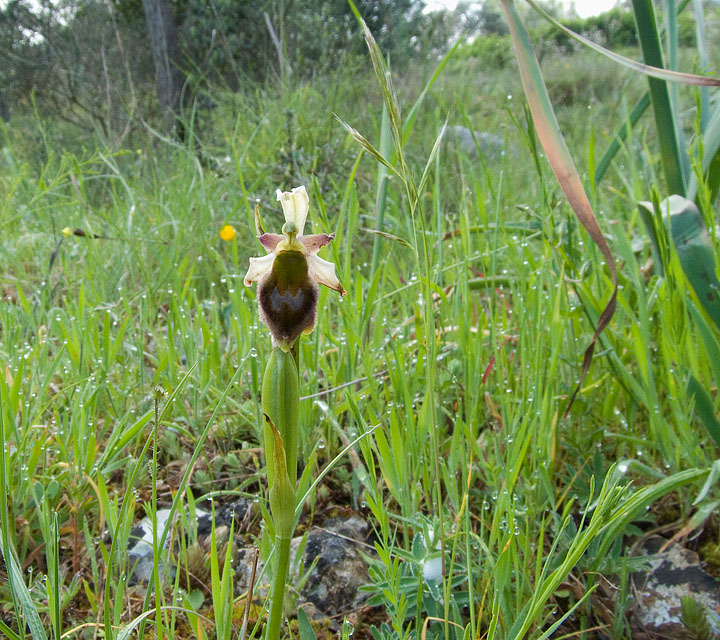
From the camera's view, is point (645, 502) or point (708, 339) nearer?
point (645, 502)

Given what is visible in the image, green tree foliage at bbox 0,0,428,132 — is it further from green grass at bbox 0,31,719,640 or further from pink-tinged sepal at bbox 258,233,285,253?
pink-tinged sepal at bbox 258,233,285,253

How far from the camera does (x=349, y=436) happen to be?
1253mm

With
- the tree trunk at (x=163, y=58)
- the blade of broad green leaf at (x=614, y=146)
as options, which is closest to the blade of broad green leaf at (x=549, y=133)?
the blade of broad green leaf at (x=614, y=146)

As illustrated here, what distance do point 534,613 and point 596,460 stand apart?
1.66 feet

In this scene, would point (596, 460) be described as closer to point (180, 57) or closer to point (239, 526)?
point (239, 526)

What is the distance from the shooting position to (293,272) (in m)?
0.60

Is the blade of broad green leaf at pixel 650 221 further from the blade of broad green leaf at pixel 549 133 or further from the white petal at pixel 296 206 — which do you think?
the white petal at pixel 296 206

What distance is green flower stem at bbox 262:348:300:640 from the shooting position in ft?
1.89

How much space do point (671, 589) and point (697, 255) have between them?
2.00 ft

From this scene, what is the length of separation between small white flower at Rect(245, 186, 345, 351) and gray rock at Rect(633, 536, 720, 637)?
784 mm

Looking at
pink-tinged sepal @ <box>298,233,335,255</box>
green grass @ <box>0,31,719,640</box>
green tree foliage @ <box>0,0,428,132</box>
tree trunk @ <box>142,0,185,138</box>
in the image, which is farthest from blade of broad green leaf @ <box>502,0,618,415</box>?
tree trunk @ <box>142,0,185,138</box>

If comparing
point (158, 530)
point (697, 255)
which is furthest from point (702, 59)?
point (158, 530)

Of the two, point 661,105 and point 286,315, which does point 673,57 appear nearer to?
point 661,105

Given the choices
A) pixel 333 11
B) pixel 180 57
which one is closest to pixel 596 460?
pixel 333 11
